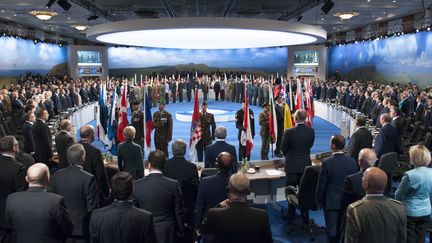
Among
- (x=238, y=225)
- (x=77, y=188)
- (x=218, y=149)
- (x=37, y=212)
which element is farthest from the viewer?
(x=218, y=149)

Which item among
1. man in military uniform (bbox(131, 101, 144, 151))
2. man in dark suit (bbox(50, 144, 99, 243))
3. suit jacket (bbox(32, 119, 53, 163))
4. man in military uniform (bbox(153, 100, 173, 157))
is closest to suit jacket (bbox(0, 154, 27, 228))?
man in dark suit (bbox(50, 144, 99, 243))

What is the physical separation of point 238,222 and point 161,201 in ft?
3.87

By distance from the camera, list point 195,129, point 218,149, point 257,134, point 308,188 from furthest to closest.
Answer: point 257,134
point 195,129
point 218,149
point 308,188

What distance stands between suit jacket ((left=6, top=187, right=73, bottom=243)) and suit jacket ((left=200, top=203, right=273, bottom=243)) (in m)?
1.43

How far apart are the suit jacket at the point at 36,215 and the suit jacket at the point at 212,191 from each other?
4.60ft

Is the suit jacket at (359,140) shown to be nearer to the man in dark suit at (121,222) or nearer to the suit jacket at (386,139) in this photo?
the suit jacket at (386,139)

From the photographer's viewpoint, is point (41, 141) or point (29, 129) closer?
point (41, 141)

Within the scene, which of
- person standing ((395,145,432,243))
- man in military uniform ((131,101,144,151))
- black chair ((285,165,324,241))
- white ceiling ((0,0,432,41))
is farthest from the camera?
white ceiling ((0,0,432,41))

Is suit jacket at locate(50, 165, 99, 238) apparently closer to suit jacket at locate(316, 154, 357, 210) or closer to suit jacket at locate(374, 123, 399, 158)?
suit jacket at locate(316, 154, 357, 210)

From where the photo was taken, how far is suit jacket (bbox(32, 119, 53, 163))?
8055 mm

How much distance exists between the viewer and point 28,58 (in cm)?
2592

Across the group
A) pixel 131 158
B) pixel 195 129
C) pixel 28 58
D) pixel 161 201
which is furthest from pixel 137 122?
pixel 28 58

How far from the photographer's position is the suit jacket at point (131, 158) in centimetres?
632

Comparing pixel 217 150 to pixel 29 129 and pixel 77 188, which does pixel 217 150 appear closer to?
pixel 77 188
